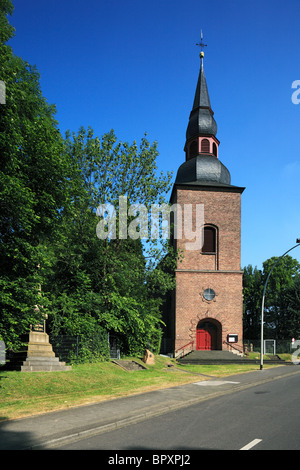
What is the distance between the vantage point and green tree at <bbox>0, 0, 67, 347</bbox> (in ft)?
40.9

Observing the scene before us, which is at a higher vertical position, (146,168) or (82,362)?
(146,168)

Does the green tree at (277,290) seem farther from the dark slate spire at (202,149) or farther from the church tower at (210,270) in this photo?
the dark slate spire at (202,149)

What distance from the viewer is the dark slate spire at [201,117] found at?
4216cm

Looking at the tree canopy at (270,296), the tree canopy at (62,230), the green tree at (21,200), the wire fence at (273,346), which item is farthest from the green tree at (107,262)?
the tree canopy at (270,296)

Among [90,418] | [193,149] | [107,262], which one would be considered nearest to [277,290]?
[193,149]

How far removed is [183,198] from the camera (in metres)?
38.4

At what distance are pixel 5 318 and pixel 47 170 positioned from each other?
5611 mm

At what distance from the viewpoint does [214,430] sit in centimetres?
849

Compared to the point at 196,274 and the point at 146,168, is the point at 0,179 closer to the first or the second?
the point at 146,168

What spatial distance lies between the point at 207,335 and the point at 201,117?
22.2 meters

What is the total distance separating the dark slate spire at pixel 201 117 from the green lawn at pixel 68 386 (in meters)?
28.7

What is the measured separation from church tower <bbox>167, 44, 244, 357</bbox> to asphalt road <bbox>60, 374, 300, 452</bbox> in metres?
24.0

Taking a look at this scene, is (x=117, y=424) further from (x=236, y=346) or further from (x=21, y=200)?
(x=236, y=346)
